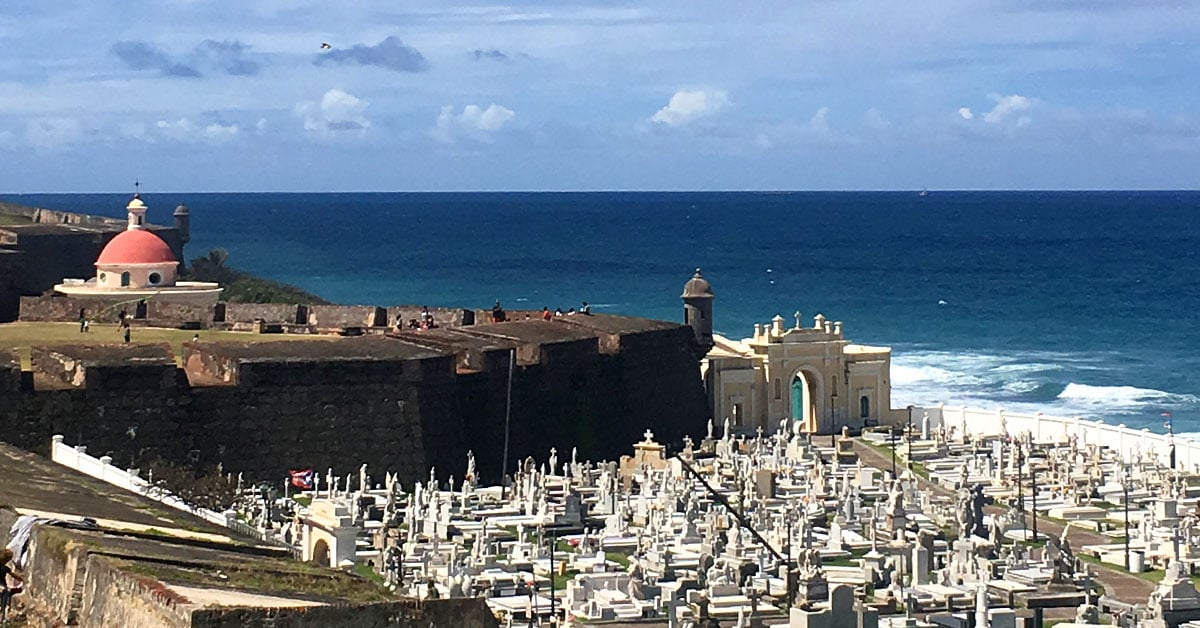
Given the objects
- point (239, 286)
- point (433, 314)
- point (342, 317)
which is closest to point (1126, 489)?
point (433, 314)

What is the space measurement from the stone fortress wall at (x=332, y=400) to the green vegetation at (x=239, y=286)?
26.6 m

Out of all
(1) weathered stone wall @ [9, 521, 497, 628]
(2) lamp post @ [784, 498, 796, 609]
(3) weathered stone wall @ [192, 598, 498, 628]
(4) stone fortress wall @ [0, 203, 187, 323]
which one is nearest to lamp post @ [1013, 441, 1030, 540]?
(2) lamp post @ [784, 498, 796, 609]

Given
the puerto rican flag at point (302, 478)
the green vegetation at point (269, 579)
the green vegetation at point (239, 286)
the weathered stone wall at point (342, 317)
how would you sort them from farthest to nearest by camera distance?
the green vegetation at point (239, 286), the weathered stone wall at point (342, 317), the puerto rican flag at point (302, 478), the green vegetation at point (269, 579)

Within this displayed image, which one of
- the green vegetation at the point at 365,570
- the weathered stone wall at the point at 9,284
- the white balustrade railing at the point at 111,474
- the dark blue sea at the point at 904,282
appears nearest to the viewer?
the white balustrade railing at the point at 111,474

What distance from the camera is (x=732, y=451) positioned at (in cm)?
4050

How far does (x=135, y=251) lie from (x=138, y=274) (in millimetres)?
694

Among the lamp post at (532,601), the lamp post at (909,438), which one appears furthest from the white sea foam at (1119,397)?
the lamp post at (532,601)

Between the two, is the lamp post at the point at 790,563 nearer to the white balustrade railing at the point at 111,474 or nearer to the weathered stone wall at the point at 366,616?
the white balustrade railing at the point at 111,474

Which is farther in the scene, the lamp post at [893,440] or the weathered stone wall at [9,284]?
the weathered stone wall at [9,284]

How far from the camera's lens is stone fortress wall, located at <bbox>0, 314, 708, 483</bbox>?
34.1 meters


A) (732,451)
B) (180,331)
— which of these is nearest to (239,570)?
(732,451)

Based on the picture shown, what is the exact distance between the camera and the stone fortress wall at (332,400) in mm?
34125

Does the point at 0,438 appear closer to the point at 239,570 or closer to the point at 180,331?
the point at 180,331

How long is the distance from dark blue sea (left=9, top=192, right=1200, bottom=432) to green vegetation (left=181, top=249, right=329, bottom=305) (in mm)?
17555
